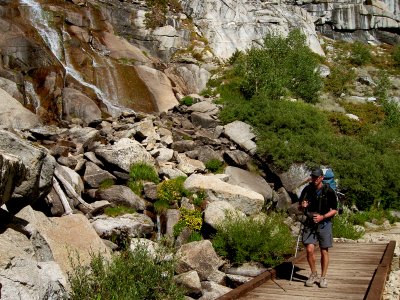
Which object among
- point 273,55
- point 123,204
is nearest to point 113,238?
point 123,204

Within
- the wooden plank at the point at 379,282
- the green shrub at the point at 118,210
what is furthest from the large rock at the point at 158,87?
the wooden plank at the point at 379,282

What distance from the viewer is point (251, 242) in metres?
9.88

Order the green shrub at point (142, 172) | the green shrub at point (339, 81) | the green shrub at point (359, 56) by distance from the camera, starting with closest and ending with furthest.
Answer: the green shrub at point (142, 172), the green shrub at point (339, 81), the green shrub at point (359, 56)

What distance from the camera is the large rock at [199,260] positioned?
8.79m

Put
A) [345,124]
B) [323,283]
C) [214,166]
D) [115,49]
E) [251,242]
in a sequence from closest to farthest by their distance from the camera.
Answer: [323,283] → [251,242] → [214,166] → [345,124] → [115,49]

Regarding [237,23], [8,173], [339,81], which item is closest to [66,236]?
[8,173]

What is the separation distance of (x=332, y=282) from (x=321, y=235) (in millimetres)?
963

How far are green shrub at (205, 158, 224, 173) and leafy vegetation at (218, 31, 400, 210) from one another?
287 cm

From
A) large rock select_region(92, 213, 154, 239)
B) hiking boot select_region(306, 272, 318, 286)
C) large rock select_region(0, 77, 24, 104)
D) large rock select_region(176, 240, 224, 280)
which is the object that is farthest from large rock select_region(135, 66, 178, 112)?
hiking boot select_region(306, 272, 318, 286)

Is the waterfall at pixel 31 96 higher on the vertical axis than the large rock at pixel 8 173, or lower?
lower

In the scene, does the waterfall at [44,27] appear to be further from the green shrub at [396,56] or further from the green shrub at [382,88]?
the green shrub at [396,56]

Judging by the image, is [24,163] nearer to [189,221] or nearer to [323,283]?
[323,283]

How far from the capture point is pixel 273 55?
28.4 meters

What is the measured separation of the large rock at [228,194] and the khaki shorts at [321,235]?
5042 mm
